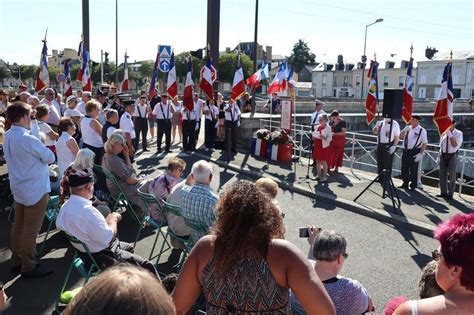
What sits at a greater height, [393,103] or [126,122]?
[393,103]

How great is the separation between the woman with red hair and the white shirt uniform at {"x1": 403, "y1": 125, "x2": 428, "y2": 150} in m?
8.88

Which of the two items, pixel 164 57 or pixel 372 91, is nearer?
pixel 372 91

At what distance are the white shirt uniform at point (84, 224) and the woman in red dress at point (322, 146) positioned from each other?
25.2 ft

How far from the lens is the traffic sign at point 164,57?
16312mm

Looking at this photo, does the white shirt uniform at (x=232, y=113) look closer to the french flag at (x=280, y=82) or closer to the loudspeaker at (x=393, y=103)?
the french flag at (x=280, y=82)

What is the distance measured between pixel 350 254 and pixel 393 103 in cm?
413

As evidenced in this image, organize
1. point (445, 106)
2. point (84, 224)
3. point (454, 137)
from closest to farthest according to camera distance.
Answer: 1. point (84, 224)
2. point (454, 137)
3. point (445, 106)

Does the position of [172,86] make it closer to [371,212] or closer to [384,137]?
[384,137]

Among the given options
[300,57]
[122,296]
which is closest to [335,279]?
[122,296]

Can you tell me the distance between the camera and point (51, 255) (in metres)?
5.98

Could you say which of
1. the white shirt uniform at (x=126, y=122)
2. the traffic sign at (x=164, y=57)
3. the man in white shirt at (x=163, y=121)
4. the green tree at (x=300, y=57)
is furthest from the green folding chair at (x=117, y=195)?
the green tree at (x=300, y=57)

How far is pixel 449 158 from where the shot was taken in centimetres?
992

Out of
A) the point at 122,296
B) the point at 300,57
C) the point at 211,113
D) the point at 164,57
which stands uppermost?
the point at 300,57

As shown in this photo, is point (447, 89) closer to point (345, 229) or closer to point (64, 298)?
point (345, 229)
